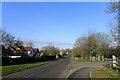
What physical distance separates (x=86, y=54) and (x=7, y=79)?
64.4m

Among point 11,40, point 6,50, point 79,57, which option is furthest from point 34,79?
point 79,57

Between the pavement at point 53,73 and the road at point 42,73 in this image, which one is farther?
the road at point 42,73

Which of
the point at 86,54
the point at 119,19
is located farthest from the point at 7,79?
the point at 86,54

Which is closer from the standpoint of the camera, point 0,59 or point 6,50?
point 0,59

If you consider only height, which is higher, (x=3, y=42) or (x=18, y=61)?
(x=3, y=42)

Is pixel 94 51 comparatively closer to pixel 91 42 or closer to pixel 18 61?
pixel 91 42

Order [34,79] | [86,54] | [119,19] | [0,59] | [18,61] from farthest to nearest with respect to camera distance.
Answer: [86,54]
[18,61]
[0,59]
[34,79]
[119,19]

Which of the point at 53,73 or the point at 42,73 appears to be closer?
the point at 42,73

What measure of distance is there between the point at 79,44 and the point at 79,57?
6.71 meters

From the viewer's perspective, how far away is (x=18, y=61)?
179 feet

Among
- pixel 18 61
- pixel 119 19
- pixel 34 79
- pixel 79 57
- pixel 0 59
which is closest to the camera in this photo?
pixel 119 19

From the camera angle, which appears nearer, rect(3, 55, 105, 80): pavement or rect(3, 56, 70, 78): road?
rect(3, 55, 105, 80): pavement

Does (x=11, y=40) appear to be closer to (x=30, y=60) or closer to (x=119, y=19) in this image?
(x=30, y=60)

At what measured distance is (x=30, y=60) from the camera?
216 ft
